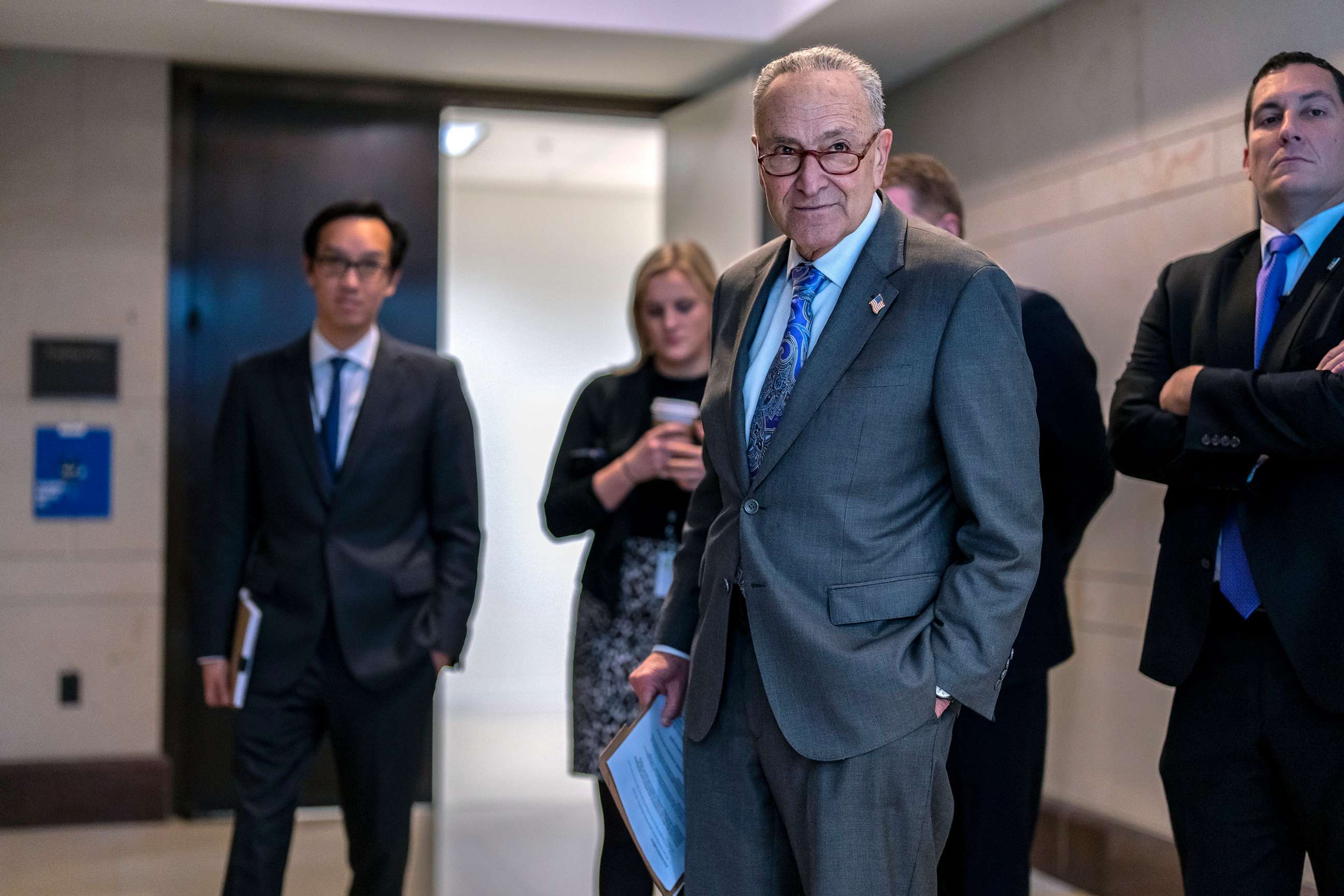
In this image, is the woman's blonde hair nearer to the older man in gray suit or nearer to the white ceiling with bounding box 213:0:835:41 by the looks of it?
the older man in gray suit

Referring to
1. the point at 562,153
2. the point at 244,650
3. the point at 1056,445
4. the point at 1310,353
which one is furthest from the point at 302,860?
the point at 562,153

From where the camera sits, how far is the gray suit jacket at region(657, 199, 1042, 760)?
1792mm

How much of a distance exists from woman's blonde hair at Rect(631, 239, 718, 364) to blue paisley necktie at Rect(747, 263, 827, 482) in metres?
1.10

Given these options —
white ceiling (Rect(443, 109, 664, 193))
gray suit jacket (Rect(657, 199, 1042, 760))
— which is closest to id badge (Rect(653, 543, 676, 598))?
gray suit jacket (Rect(657, 199, 1042, 760))

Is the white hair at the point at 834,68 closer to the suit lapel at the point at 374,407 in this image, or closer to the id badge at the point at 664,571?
the id badge at the point at 664,571

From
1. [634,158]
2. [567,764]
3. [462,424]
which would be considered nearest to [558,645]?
[567,764]

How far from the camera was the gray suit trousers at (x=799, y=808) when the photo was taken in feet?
5.93

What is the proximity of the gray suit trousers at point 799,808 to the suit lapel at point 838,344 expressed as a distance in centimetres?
30

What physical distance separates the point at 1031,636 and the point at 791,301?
989 mm

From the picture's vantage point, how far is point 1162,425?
7.57 ft

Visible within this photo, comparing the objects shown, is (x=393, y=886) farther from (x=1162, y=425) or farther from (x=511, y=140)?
(x=511, y=140)

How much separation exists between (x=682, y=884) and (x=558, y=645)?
5.80 meters

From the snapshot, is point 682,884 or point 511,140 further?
point 511,140

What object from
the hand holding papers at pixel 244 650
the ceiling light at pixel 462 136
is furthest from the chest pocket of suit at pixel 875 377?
the ceiling light at pixel 462 136
